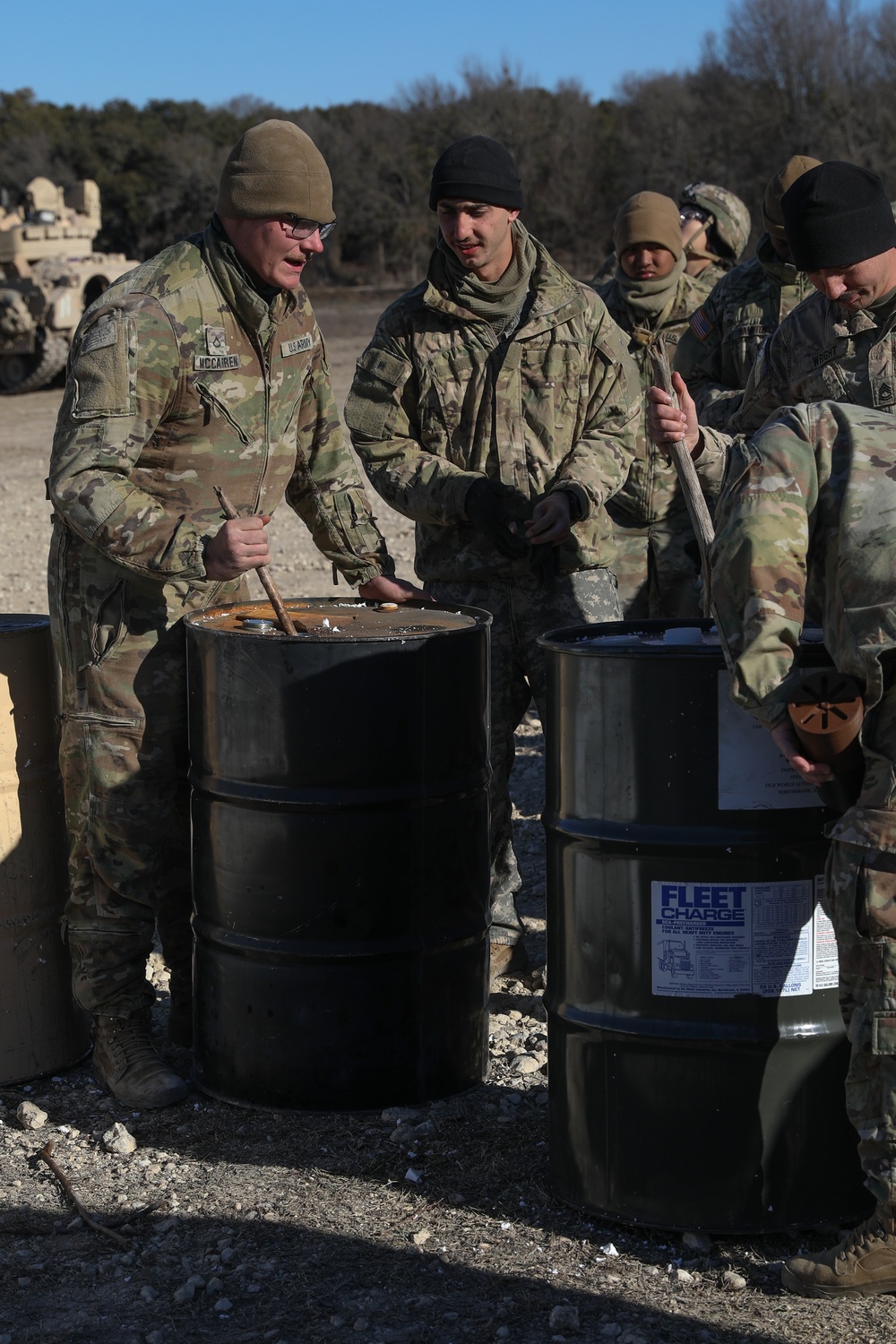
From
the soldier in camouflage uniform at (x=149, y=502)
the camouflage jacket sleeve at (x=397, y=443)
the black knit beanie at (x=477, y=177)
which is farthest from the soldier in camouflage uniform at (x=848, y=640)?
the black knit beanie at (x=477, y=177)

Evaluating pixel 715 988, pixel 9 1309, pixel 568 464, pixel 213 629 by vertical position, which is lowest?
pixel 9 1309

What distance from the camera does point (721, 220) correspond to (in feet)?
23.6

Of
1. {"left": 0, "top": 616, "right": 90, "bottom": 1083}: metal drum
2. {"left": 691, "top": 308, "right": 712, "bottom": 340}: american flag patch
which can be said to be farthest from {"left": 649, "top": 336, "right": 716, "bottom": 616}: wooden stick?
{"left": 691, "top": 308, "right": 712, "bottom": 340}: american flag patch

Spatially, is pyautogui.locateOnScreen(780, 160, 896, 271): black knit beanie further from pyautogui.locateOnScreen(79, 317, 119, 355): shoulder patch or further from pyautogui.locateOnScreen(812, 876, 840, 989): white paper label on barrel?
pyautogui.locateOnScreen(79, 317, 119, 355): shoulder patch

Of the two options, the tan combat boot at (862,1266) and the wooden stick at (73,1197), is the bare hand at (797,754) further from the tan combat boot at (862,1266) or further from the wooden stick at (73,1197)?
the wooden stick at (73,1197)

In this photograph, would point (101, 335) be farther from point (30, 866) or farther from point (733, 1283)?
point (733, 1283)

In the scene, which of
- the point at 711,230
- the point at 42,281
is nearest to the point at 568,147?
the point at 42,281

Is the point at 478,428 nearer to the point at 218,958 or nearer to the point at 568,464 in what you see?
the point at 568,464

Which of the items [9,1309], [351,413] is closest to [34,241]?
[351,413]

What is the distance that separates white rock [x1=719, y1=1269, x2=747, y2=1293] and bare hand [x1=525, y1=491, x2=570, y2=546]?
2.05 metres

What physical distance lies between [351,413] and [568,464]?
0.64 m

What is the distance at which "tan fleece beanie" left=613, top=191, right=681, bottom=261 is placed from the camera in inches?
231

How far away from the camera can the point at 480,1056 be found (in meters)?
3.90

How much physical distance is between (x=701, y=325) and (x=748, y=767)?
3459 millimetres
